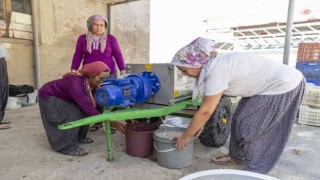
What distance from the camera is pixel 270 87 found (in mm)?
1835

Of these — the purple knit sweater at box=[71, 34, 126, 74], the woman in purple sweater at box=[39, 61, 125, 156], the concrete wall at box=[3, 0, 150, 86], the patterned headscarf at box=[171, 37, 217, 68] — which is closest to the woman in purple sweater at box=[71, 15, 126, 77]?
the purple knit sweater at box=[71, 34, 126, 74]

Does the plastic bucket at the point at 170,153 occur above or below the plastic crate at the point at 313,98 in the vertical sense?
below

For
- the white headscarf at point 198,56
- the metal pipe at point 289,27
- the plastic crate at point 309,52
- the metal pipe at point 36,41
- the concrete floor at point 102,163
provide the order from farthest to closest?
the metal pipe at point 36,41, the plastic crate at point 309,52, the metal pipe at point 289,27, the concrete floor at point 102,163, the white headscarf at point 198,56

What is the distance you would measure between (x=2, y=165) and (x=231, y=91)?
7.35 ft

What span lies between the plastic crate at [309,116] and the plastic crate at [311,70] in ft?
3.65

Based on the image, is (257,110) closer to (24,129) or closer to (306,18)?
(24,129)

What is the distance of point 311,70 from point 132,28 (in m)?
5.38

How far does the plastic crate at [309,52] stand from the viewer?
15.7 feet

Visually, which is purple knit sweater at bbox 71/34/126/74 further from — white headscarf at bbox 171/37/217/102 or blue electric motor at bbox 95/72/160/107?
white headscarf at bbox 171/37/217/102

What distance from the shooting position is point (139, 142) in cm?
256

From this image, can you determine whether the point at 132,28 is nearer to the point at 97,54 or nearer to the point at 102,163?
the point at 97,54

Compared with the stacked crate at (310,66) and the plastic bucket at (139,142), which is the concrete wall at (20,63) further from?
the stacked crate at (310,66)

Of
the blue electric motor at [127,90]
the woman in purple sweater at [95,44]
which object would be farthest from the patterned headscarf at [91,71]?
the woman in purple sweater at [95,44]

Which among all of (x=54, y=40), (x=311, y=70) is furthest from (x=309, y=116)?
(x=54, y=40)
